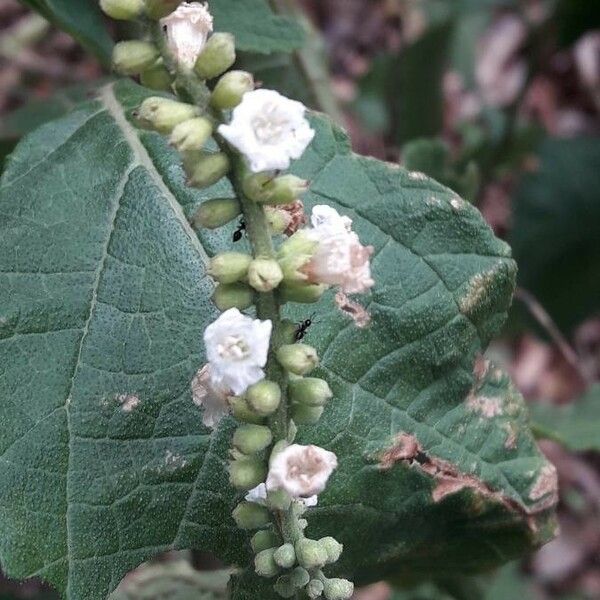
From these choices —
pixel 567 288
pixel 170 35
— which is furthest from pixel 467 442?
pixel 567 288

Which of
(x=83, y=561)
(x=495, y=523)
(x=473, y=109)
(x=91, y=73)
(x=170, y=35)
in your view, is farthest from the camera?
(x=473, y=109)

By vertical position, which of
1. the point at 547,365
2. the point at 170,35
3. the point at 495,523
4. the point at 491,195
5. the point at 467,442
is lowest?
the point at 547,365

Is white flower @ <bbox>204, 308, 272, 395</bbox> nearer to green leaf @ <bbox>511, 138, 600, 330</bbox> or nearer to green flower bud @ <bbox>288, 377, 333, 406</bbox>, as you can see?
→ green flower bud @ <bbox>288, 377, 333, 406</bbox>

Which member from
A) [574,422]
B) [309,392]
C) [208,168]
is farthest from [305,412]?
[574,422]

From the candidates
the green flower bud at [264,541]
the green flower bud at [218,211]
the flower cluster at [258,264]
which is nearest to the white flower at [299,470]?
the flower cluster at [258,264]

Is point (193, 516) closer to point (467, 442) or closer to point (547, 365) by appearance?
point (467, 442)

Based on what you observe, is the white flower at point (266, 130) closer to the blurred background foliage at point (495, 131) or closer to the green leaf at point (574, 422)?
the blurred background foliage at point (495, 131)

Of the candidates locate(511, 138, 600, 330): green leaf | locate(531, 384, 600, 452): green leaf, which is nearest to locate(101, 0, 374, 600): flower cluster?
locate(531, 384, 600, 452): green leaf

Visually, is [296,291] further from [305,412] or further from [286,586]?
[286,586]
